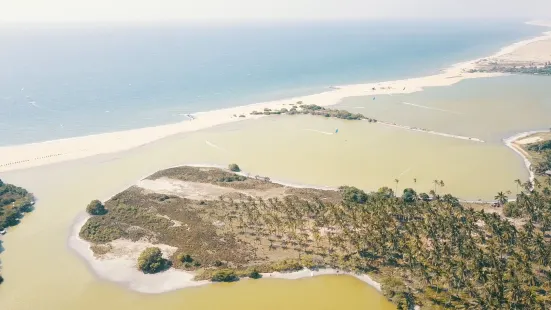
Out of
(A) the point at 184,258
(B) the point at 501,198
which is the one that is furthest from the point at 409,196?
(A) the point at 184,258

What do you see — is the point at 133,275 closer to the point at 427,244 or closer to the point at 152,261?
the point at 152,261

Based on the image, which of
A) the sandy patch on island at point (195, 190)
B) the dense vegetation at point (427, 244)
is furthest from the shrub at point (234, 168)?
the dense vegetation at point (427, 244)

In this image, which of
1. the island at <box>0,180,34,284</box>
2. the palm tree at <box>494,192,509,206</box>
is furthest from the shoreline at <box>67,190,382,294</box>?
the palm tree at <box>494,192,509,206</box>

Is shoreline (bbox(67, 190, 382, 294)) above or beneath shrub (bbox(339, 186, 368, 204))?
beneath

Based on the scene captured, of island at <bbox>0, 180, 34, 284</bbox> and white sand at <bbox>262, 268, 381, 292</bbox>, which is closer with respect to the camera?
white sand at <bbox>262, 268, 381, 292</bbox>

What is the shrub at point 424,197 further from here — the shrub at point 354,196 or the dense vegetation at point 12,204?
the dense vegetation at point 12,204

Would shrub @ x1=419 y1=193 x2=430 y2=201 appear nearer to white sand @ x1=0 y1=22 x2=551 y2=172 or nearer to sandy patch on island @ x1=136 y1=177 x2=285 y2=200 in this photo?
sandy patch on island @ x1=136 y1=177 x2=285 y2=200
